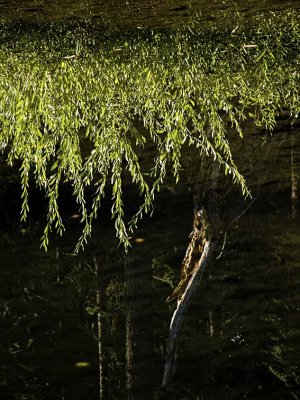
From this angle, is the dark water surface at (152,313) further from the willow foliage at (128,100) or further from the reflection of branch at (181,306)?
the willow foliage at (128,100)

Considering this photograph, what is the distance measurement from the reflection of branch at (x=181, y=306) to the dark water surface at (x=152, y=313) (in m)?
0.05

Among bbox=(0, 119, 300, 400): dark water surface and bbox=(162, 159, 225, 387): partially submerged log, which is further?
bbox=(162, 159, 225, 387): partially submerged log

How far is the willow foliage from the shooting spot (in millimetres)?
7766

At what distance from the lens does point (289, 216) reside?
26.2 ft

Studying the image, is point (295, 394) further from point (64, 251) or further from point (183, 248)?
point (64, 251)

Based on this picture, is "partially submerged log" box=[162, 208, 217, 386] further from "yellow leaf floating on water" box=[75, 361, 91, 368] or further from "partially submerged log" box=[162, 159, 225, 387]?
"yellow leaf floating on water" box=[75, 361, 91, 368]

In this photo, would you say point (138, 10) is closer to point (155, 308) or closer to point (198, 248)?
point (198, 248)

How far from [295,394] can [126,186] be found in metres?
4.58

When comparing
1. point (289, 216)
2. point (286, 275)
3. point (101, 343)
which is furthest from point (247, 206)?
point (101, 343)

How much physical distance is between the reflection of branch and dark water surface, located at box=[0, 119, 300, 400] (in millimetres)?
52

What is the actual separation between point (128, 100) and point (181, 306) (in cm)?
409

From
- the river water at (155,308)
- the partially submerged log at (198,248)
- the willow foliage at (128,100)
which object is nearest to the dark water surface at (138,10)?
the willow foliage at (128,100)

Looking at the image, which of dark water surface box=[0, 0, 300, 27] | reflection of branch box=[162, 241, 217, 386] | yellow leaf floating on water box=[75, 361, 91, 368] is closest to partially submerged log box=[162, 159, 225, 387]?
reflection of branch box=[162, 241, 217, 386]

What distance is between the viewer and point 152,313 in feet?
21.1
